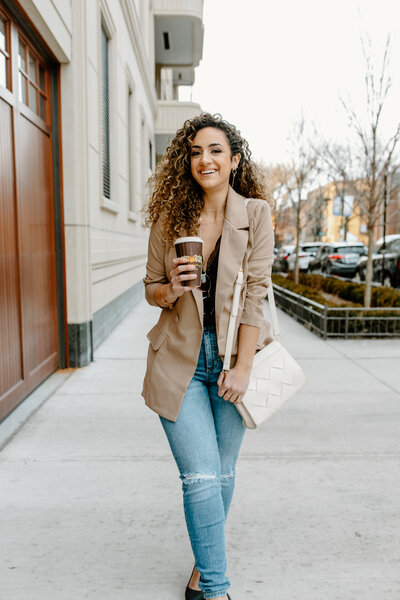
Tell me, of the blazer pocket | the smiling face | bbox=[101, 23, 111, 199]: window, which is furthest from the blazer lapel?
bbox=[101, 23, 111, 199]: window

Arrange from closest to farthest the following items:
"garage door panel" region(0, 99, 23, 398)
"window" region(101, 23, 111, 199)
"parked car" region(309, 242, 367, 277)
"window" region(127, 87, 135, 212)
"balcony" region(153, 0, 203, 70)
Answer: "garage door panel" region(0, 99, 23, 398) → "window" region(101, 23, 111, 199) → "window" region(127, 87, 135, 212) → "balcony" region(153, 0, 203, 70) → "parked car" region(309, 242, 367, 277)

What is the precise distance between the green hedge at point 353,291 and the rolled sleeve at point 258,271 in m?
8.11

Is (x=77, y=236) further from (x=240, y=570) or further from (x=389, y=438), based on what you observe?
(x=240, y=570)

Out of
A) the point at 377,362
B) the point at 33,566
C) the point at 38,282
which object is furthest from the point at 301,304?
the point at 33,566

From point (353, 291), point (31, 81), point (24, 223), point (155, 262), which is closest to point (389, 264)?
point (353, 291)

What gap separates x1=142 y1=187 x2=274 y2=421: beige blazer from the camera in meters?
2.15

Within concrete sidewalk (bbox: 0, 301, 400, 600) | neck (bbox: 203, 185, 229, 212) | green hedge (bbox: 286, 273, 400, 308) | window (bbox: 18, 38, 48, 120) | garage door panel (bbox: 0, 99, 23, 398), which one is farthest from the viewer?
green hedge (bbox: 286, 273, 400, 308)

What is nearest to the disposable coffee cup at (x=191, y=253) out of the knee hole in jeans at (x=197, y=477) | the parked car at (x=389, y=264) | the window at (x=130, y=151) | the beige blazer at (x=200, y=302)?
the beige blazer at (x=200, y=302)

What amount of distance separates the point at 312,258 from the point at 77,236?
23956mm

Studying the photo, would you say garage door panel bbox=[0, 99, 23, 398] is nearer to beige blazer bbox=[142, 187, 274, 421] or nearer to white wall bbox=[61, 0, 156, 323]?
white wall bbox=[61, 0, 156, 323]

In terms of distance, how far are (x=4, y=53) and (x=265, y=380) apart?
3728 mm

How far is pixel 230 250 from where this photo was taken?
2.17m

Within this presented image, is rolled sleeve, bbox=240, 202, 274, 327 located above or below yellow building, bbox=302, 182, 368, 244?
below

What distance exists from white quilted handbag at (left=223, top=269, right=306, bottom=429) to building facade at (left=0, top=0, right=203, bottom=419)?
1.12 meters
